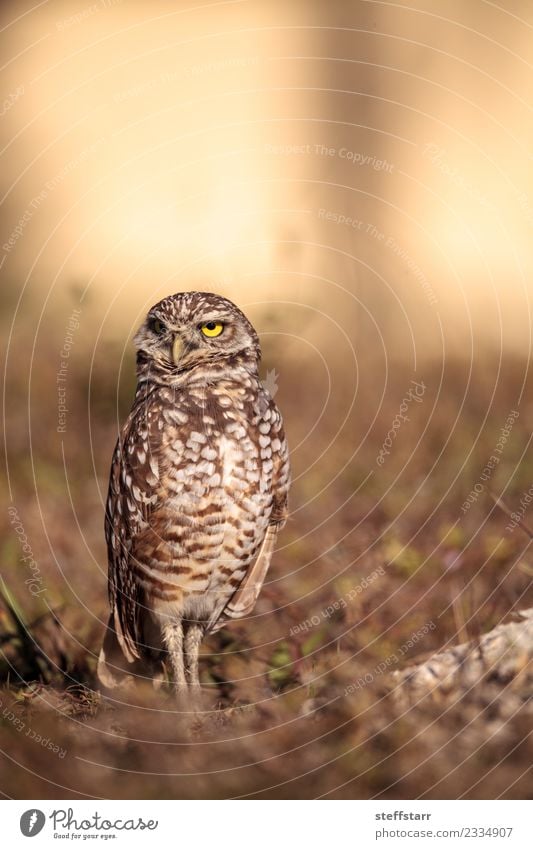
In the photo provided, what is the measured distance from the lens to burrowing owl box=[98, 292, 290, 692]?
217 centimetres

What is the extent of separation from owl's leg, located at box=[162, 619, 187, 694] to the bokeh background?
6cm

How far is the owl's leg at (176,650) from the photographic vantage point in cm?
232

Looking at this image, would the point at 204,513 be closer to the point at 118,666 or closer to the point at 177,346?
the point at 177,346

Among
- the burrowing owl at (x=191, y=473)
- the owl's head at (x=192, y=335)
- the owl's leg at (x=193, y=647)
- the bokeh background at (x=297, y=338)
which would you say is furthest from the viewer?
the owl's leg at (x=193, y=647)

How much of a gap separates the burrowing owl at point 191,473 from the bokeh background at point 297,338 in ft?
0.92

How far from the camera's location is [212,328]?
6.89 feet

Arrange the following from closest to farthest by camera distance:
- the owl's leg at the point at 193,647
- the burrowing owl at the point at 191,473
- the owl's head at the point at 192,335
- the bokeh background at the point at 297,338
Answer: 1. the owl's head at the point at 192,335
2. the burrowing owl at the point at 191,473
3. the bokeh background at the point at 297,338
4. the owl's leg at the point at 193,647

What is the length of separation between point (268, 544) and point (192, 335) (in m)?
0.66

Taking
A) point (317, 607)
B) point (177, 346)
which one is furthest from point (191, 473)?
point (317, 607)

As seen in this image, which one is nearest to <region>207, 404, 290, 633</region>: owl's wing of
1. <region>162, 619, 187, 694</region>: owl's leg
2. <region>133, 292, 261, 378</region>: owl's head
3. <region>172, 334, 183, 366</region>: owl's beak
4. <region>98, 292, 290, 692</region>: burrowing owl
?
<region>98, 292, 290, 692</region>: burrowing owl

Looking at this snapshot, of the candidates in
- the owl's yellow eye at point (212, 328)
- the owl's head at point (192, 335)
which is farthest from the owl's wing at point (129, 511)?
the owl's yellow eye at point (212, 328)

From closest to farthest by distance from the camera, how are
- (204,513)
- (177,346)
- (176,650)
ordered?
(177,346) → (204,513) → (176,650)

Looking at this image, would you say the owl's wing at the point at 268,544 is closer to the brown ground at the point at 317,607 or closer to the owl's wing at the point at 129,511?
the brown ground at the point at 317,607
